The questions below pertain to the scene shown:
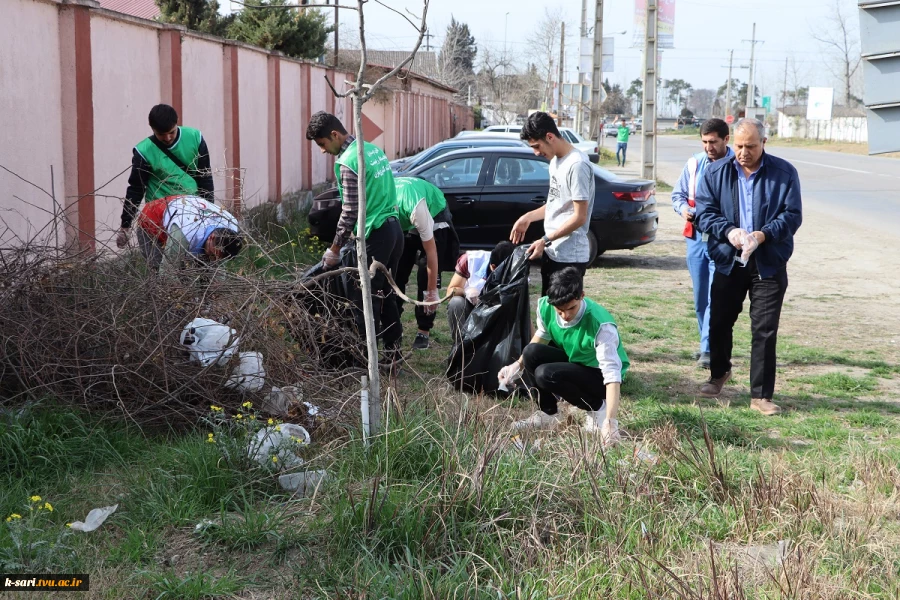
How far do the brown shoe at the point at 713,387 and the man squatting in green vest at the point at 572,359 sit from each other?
3.98ft

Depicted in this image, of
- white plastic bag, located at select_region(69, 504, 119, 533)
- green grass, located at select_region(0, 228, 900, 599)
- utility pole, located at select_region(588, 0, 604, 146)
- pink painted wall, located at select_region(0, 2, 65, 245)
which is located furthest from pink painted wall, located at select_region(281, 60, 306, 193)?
utility pole, located at select_region(588, 0, 604, 146)

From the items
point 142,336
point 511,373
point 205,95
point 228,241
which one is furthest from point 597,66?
point 142,336

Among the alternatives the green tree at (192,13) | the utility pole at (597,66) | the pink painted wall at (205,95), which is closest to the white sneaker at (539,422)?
the pink painted wall at (205,95)

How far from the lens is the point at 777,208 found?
552 centimetres

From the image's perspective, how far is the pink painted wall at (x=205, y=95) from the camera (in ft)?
32.4

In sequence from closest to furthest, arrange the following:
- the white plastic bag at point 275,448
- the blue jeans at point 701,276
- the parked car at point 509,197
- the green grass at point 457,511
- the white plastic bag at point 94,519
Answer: the green grass at point 457,511 < the white plastic bag at point 94,519 < the white plastic bag at point 275,448 < the blue jeans at point 701,276 < the parked car at point 509,197

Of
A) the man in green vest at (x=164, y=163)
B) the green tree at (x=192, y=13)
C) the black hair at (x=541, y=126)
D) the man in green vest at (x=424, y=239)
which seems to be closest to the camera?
the black hair at (x=541, y=126)

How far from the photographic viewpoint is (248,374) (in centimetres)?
456

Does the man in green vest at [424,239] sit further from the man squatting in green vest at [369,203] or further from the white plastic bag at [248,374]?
the white plastic bag at [248,374]

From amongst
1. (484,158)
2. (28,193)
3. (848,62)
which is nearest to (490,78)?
(848,62)

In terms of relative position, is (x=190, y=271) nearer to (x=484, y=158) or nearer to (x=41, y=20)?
(x=41, y=20)

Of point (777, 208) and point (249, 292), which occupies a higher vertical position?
point (777, 208)

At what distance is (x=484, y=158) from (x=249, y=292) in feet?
22.2

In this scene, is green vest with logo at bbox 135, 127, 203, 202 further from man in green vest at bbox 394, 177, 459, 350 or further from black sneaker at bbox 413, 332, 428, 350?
black sneaker at bbox 413, 332, 428, 350
